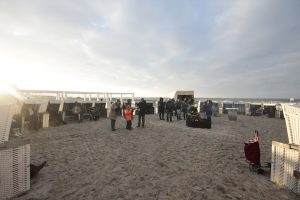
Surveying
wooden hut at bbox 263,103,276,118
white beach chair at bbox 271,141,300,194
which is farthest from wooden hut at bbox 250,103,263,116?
white beach chair at bbox 271,141,300,194

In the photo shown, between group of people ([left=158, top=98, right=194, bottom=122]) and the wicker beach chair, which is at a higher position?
group of people ([left=158, top=98, right=194, bottom=122])

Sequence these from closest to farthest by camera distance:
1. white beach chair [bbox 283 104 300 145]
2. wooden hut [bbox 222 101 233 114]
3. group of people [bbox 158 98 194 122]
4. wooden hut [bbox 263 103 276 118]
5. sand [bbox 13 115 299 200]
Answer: sand [bbox 13 115 299 200] → white beach chair [bbox 283 104 300 145] → group of people [bbox 158 98 194 122] → wooden hut [bbox 263 103 276 118] → wooden hut [bbox 222 101 233 114]

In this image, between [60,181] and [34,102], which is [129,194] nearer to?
[60,181]

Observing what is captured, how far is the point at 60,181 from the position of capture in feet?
18.2

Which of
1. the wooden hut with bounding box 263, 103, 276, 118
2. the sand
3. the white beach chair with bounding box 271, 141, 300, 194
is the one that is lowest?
the sand

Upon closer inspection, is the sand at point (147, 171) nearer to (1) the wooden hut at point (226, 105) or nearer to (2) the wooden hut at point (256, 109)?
(2) the wooden hut at point (256, 109)

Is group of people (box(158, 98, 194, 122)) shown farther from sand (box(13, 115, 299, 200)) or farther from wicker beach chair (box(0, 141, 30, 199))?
wicker beach chair (box(0, 141, 30, 199))

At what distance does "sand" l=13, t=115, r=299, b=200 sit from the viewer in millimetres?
4887

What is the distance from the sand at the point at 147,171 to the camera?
4887mm

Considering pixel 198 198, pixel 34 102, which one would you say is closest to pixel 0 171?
pixel 198 198

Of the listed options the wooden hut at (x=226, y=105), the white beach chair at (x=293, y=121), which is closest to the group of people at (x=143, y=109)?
the white beach chair at (x=293, y=121)

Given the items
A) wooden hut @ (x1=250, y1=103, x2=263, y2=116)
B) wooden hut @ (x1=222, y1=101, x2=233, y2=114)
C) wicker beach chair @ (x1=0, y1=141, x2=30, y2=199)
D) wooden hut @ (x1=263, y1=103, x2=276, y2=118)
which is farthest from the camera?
wooden hut @ (x1=222, y1=101, x2=233, y2=114)

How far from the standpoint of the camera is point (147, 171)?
6.30m

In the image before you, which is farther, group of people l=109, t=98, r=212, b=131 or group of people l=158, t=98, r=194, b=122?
group of people l=158, t=98, r=194, b=122
